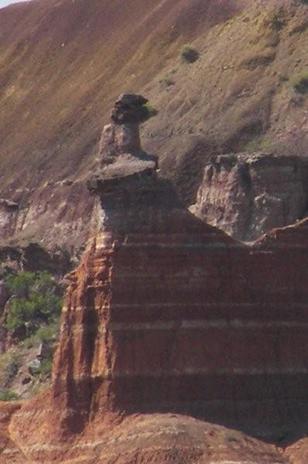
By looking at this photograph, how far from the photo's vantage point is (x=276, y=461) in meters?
56.3

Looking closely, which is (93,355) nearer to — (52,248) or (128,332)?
(128,332)

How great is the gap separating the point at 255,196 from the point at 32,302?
17.8 m

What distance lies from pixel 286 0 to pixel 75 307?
75.2 meters

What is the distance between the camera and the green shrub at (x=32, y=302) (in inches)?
4127

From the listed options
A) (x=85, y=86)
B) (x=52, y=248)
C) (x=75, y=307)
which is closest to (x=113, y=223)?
(x=75, y=307)

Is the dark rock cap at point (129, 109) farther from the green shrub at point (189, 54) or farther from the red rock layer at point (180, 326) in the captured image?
the green shrub at point (189, 54)

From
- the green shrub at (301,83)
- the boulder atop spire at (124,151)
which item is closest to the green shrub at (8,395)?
the boulder atop spire at (124,151)

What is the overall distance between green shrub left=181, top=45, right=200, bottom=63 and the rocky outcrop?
40.3 meters

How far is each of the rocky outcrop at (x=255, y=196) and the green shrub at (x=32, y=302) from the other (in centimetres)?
1176

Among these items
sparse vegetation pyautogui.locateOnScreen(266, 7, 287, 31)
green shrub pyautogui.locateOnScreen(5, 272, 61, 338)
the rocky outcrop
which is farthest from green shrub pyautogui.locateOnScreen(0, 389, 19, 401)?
sparse vegetation pyautogui.locateOnScreen(266, 7, 287, 31)

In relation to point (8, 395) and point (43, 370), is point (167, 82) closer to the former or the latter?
point (43, 370)

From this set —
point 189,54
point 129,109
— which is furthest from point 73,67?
point 129,109

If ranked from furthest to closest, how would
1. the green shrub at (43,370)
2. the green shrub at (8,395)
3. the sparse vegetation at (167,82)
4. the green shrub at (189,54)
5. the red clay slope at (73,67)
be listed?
1. the red clay slope at (73,67)
2. the green shrub at (189,54)
3. the sparse vegetation at (167,82)
4. the green shrub at (43,370)
5. the green shrub at (8,395)

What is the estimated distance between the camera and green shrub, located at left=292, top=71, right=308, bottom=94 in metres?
118
